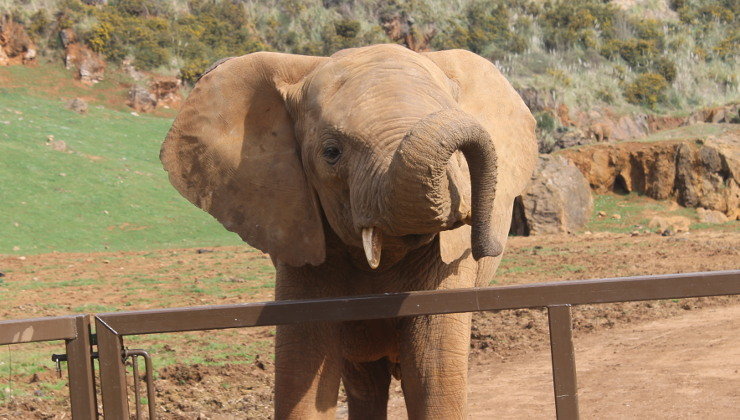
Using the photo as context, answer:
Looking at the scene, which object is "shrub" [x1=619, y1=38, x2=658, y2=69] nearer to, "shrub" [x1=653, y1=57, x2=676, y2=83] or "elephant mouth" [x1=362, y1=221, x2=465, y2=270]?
"shrub" [x1=653, y1=57, x2=676, y2=83]

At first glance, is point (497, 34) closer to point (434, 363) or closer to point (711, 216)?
point (711, 216)

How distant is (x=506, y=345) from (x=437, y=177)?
242 inches

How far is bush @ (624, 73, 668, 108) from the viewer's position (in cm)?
3772

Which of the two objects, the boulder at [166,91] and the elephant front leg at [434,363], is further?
the boulder at [166,91]

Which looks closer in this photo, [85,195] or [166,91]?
[85,195]

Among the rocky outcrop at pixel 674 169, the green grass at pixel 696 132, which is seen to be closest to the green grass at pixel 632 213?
the rocky outcrop at pixel 674 169

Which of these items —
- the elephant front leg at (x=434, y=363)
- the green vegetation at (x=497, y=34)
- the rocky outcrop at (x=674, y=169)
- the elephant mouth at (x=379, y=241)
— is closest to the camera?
the elephant mouth at (x=379, y=241)

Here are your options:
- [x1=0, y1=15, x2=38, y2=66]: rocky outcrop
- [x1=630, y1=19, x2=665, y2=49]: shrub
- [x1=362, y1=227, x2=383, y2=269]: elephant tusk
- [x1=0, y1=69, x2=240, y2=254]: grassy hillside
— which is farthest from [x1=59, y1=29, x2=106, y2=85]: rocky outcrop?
[x1=362, y1=227, x2=383, y2=269]: elephant tusk

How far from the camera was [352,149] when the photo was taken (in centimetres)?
386

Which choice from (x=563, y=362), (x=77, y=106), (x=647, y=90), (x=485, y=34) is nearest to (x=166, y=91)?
(x=77, y=106)

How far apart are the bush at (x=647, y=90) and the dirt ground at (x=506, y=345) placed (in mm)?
24016

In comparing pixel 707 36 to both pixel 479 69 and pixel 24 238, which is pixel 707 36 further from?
pixel 479 69

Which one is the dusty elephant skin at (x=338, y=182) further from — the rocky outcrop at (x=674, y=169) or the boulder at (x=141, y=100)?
the boulder at (x=141, y=100)

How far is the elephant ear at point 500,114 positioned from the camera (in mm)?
4656
